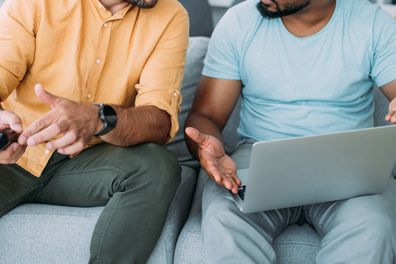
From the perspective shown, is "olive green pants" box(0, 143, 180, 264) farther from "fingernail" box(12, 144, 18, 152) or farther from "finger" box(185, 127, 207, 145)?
"fingernail" box(12, 144, 18, 152)

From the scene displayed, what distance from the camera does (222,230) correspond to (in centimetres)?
125

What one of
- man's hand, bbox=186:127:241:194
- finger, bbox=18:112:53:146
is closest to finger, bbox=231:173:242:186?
man's hand, bbox=186:127:241:194

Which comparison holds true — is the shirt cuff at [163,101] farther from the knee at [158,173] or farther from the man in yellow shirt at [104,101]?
the knee at [158,173]

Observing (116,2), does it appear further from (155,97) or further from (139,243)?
(139,243)

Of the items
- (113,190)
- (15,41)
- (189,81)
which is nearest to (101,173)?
(113,190)

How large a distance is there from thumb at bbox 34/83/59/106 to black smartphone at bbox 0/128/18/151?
0.11 metres

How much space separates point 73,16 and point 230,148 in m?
0.69

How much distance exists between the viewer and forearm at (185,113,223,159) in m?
1.55

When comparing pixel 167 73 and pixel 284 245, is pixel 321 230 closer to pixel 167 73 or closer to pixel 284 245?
pixel 284 245

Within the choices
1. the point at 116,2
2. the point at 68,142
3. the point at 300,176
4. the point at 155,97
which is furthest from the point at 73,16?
the point at 300,176

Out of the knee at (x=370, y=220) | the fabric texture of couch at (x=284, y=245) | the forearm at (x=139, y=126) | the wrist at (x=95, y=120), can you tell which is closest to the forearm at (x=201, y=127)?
the forearm at (x=139, y=126)

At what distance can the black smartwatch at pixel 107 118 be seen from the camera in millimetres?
1306

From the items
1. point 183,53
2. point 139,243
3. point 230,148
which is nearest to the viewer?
point 139,243

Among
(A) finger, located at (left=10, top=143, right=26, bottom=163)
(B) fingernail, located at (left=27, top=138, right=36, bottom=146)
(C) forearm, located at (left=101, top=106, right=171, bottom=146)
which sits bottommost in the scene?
(C) forearm, located at (left=101, top=106, right=171, bottom=146)
